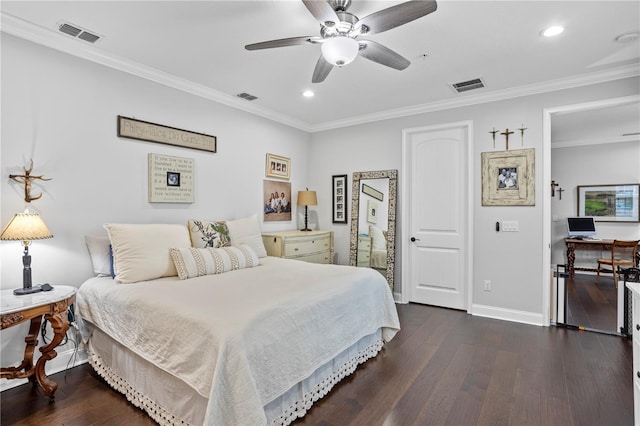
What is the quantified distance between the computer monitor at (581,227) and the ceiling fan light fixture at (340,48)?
20.7 feet

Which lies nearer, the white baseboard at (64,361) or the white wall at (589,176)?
the white baseboard at (64,361)

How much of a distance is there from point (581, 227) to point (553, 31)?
17.1 feet

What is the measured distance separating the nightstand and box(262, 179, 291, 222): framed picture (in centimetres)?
109

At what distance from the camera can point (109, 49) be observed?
2.75m

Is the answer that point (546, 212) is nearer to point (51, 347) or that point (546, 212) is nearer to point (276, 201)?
point (276, 201)

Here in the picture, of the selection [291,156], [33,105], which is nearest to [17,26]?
[33,105]

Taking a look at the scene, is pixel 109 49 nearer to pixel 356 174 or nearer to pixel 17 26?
pixel 17 26

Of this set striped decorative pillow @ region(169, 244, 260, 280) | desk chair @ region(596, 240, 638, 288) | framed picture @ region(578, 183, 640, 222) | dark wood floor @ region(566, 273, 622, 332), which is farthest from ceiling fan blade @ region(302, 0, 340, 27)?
framed picture @ region(578, 183, 640, 222)

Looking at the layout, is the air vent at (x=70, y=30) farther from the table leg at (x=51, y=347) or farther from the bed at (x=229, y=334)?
the table leg at (x=51, y=347)

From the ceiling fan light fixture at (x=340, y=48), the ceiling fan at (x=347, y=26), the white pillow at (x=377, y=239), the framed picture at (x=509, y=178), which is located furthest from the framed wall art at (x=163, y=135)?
the framed picture at (x=509, y=178)

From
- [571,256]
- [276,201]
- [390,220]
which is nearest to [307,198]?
[276,201]

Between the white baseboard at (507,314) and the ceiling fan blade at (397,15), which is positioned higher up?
the ceiling fan blade at (397,15)

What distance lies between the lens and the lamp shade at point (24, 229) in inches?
84.0

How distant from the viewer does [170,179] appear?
334cm
